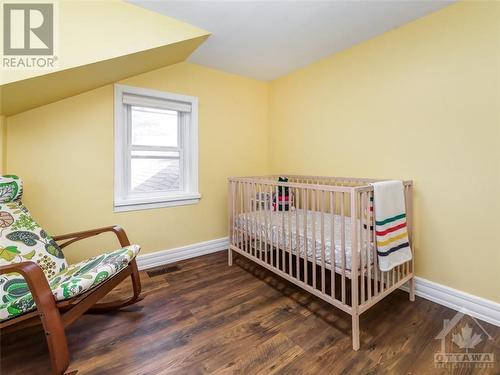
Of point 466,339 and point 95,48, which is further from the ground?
point 95,48

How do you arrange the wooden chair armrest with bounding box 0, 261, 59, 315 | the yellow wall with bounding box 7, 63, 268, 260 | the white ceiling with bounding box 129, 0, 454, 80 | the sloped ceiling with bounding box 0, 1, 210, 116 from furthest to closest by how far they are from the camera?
the yellow wall with bounding box 7, 63, 268, 260 < the white ceiling with bounding box 129, 0, 454, 80 < the sloped ceiling with bounding box 0, 1, 210, 116 < the wooden chair armrest with bounding box 0, 261, 59, 315

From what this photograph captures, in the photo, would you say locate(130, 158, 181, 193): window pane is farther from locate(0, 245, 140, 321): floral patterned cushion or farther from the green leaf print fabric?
locate(0, 245, 140, 321): floral patterned cushion

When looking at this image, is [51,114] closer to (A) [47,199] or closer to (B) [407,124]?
(A) [47,199]

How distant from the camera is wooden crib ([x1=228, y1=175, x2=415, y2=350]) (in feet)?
4.77

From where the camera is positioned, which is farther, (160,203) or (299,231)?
(160,203)

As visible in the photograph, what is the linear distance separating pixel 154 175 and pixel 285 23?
6.25ft

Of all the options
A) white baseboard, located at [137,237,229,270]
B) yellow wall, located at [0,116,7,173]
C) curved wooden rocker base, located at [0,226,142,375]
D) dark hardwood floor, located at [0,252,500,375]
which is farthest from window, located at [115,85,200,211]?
curved wooden rocker base, located at [0,226,142,375]

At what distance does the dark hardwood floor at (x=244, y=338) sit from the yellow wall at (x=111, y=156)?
75cm

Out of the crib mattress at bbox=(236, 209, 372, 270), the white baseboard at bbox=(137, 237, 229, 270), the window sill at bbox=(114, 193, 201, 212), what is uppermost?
the window sill at bbox=(114, 193, 201, 212)

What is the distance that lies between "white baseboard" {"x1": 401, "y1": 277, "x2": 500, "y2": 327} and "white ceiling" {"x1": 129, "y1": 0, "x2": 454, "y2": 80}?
2.02 metres

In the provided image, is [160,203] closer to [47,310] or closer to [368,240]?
[47,310]

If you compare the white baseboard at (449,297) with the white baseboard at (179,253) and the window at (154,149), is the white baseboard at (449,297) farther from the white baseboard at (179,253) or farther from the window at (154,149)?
the window at (154,149)

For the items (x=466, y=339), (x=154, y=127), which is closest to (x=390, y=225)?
(x=466, y=339)

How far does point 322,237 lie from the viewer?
1.60 metres
